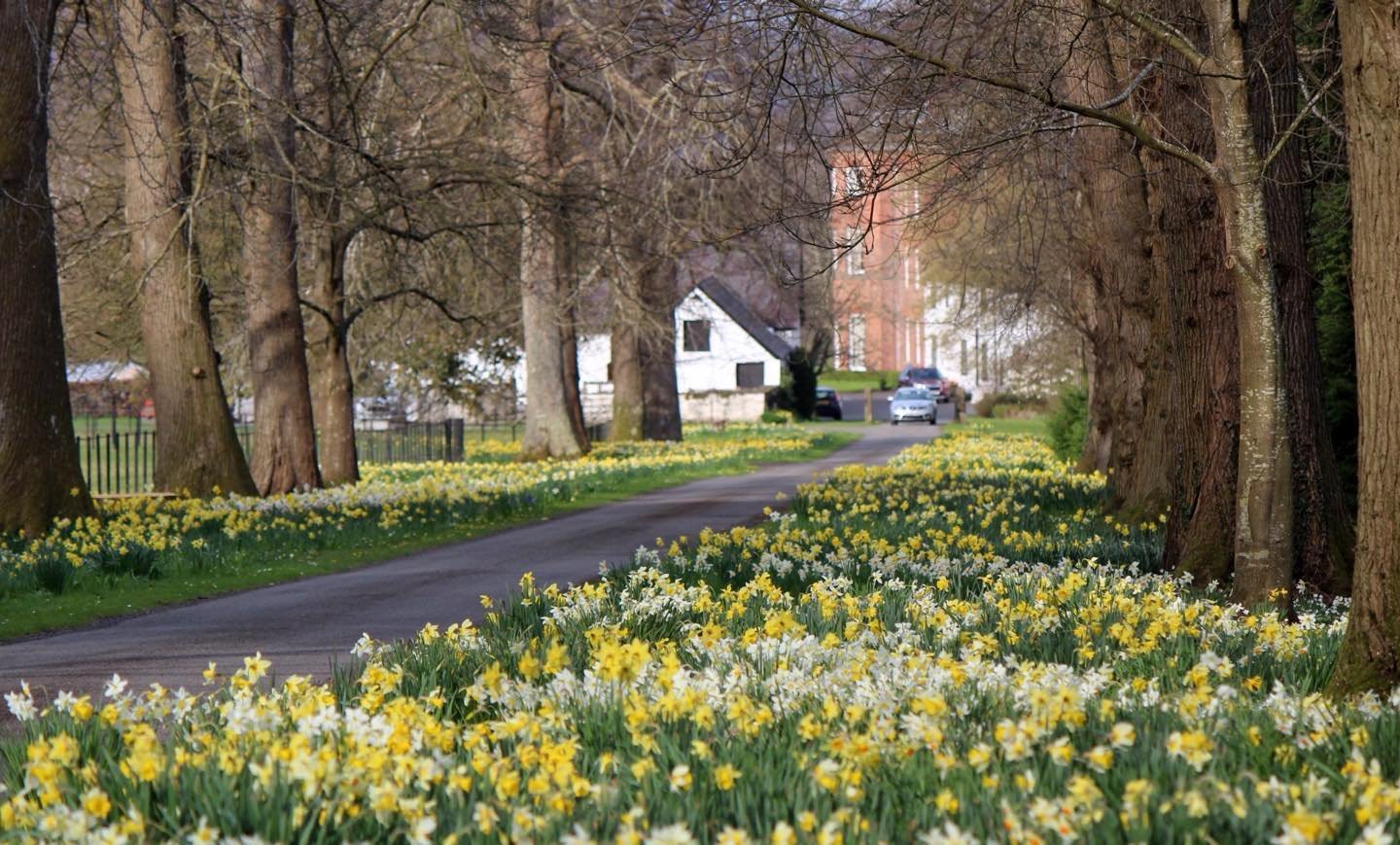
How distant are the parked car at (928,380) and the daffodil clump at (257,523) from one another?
52.4 metres

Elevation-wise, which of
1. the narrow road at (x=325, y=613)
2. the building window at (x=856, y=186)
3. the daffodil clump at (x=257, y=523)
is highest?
the building window at (x=856, y=186)

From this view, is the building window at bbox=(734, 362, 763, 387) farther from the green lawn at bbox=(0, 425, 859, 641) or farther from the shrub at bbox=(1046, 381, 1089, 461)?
the green lawn at bbox=(0, 425, 859, 641)

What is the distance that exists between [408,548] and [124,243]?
10744 millimetres

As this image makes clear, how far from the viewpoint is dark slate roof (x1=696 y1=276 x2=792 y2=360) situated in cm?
7738

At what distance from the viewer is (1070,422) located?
31859 mm

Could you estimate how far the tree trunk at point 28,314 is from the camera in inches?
542

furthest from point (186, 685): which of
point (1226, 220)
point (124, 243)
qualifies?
point (124, 243)

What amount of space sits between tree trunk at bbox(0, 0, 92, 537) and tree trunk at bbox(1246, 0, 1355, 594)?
9995 millimetres

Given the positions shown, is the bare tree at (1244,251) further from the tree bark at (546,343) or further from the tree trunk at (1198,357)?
the tree bark at (546,343)

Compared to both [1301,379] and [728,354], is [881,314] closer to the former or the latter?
[728,354]

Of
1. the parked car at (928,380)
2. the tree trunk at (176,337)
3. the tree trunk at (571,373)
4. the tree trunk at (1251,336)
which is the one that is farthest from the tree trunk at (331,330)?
the parked car at (928,380)

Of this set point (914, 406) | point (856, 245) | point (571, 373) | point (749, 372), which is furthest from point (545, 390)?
point (749, 372)

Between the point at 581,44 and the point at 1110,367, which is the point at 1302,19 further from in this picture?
the point at 581,44

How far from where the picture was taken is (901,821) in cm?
404
